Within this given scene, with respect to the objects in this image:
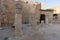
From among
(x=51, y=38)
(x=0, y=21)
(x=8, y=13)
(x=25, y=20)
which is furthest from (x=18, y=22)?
(x=25, y=20)

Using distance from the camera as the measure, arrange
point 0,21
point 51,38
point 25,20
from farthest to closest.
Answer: point 25,20 → point 0,21 → point 51,38

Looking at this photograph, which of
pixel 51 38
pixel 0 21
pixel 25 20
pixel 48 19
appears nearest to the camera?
pixel 51 38

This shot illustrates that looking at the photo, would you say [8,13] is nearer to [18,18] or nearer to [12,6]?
[12,6]

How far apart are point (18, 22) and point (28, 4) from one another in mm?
12227

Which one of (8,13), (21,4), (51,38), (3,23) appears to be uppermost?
(21,4)

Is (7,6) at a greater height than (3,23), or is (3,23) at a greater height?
(7,6)

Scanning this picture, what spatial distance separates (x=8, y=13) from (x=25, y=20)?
637cm

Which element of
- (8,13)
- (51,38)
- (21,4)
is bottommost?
(51,38)

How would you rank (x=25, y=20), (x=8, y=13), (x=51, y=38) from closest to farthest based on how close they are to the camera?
(x=51, y=38), (x=8, y=13), (x=25, y=20)

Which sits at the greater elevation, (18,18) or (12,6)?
(12,6)

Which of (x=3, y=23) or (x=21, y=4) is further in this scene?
(x=21, y=4)

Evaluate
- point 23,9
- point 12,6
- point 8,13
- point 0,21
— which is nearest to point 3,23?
point 0,21

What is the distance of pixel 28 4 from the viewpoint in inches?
867

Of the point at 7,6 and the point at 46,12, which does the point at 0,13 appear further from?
the point at 46,12
